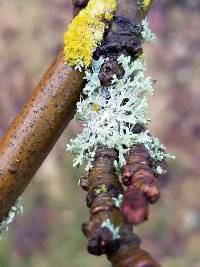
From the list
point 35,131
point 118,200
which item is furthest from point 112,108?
point 118,200

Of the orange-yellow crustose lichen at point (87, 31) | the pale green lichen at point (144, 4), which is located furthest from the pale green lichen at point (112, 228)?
the pale green lichen at point (144, 4)

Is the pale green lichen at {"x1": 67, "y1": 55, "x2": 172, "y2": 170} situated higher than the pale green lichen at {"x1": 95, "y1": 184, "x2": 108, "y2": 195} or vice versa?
the pale green lichen at {"x1": 67, "y1": 55, "x2": 172, "y2": 170}

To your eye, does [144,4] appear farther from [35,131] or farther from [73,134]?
[73,134]

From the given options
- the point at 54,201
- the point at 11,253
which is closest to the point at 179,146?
the point at 54,201

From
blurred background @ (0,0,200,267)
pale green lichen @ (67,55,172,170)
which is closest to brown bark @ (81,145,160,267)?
pale green lichen @ (67,55,172,170)

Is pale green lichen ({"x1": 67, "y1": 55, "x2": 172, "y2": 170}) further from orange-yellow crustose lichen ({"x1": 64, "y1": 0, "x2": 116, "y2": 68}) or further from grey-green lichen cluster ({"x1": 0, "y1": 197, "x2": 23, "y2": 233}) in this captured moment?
grey-green lichen cluster ({"x1": 0, "y1": 197, "x2": 23, "y2": 233})

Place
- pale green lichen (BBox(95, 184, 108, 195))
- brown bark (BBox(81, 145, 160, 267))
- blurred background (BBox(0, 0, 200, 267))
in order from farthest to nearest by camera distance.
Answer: blurred background (BBox(0, 0, 200, 267)) → pale green lichen (BBox(95, 184, 108, 195)) → brown bark (BBox(81, 145, 160, 267))

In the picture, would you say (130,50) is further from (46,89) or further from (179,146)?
(179,146)
